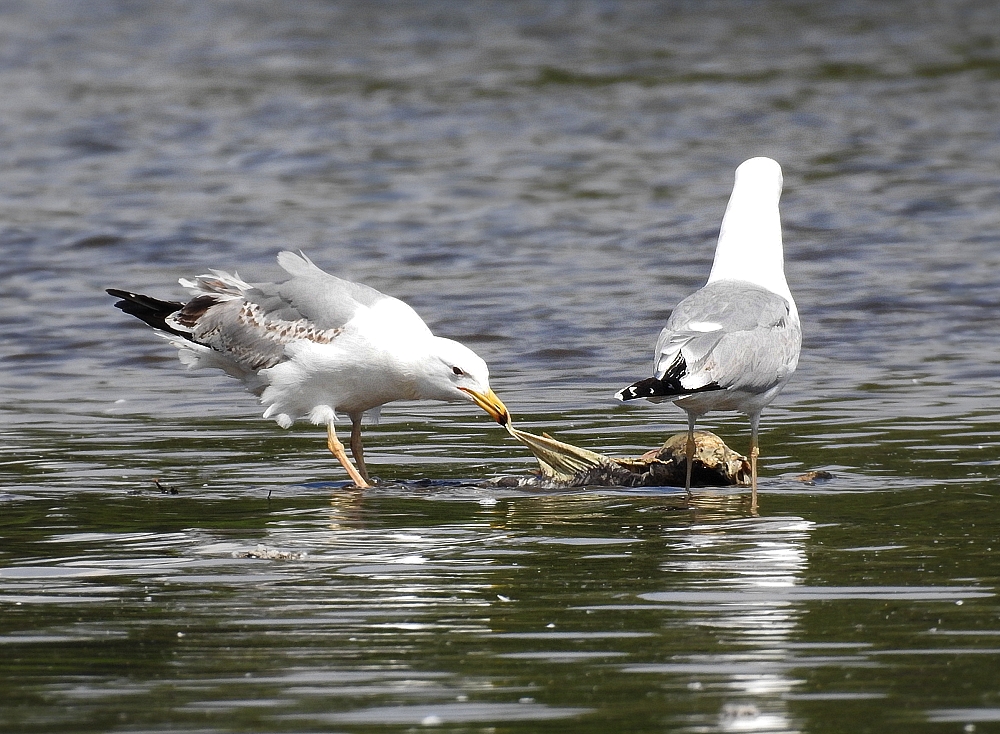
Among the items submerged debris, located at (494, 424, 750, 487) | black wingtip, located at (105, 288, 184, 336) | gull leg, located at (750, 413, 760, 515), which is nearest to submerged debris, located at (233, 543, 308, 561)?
submerged debris, located at (494, 424, 750, 487)

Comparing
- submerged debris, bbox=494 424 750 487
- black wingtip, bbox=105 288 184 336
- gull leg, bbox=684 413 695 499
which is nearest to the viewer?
gull leg, bbox=684 413 695 499

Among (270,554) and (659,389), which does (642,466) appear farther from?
(270,554)

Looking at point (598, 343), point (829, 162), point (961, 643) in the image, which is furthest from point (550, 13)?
point (961, 643)

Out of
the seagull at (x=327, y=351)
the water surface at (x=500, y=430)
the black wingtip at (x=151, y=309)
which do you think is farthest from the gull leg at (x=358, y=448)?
the black wingtip at (x=151, y=309)

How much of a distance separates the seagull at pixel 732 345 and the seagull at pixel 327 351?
0.92 m

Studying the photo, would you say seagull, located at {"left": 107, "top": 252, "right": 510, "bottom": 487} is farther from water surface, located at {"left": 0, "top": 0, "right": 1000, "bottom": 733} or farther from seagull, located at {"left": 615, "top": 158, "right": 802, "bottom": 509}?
seagull, located at {"left": 615, "top": 158, "right": 802, "bottom": 509}

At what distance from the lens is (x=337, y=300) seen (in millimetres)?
8609

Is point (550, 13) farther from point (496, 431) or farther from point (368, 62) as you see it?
point (496, 431)

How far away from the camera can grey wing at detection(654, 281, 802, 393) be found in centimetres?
755

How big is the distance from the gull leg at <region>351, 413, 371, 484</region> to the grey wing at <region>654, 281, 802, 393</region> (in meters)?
1.54

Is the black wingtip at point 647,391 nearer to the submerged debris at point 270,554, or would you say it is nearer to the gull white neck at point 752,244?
the gull white neck at point 752,244

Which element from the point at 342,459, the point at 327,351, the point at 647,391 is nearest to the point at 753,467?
the point at 647,391

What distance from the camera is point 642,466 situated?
8133mm

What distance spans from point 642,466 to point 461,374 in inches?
35.6
